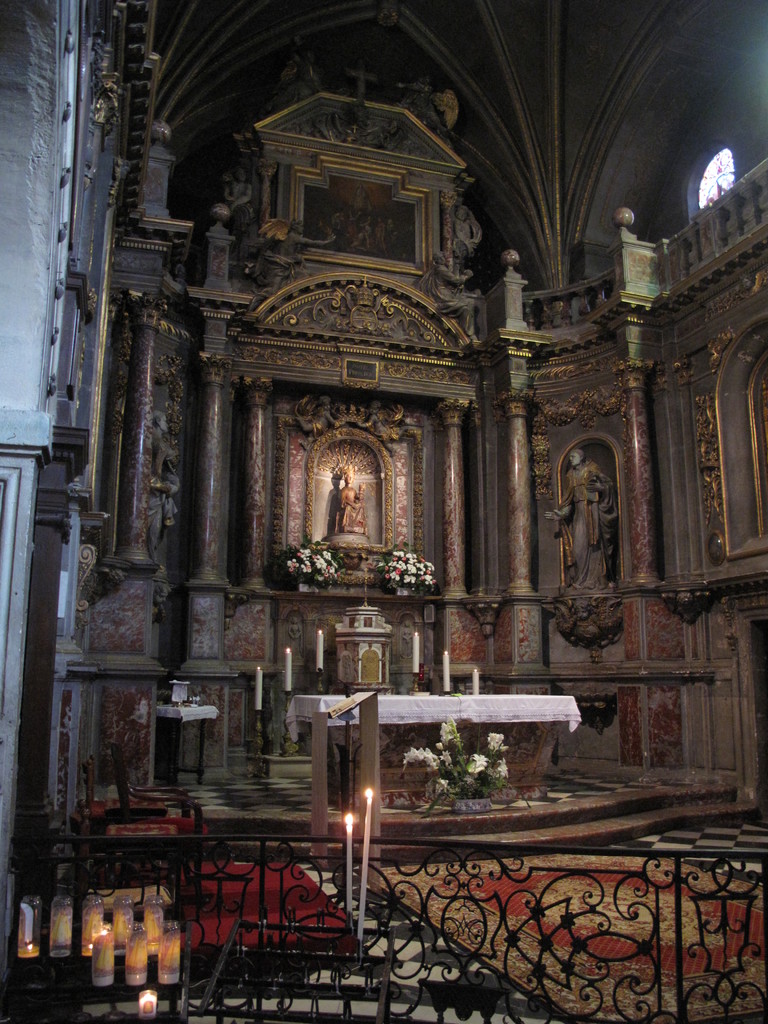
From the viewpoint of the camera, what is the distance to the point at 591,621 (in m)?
13.5

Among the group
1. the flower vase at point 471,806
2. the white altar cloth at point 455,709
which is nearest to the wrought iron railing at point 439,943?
the flower vase at point 471,806

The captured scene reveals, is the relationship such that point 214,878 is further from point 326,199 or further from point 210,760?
point 326,199

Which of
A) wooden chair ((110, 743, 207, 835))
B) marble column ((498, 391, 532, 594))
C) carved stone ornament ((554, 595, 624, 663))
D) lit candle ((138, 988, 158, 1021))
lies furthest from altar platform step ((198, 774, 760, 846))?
lit candle ((138, 988, 158, 1021))

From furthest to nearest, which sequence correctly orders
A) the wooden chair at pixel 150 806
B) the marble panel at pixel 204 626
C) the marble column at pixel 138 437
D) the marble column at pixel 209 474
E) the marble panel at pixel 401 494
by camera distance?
the marble panel at pixel 401 494 < the marble column at pixel 209 474 < the marble panel at pixel 204 626 < the marble column at pixel 138 437 < the wooden chair at pixel 150 806

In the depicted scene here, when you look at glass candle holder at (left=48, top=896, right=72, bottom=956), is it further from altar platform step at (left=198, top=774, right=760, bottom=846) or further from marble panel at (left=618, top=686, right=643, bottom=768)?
marble panel at (left=618, top=686, right=643, bottom=768)

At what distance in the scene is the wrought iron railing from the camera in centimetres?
415

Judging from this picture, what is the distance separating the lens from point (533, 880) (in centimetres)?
744

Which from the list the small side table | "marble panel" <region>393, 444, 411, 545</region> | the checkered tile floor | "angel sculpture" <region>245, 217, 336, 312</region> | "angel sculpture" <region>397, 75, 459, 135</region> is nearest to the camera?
the checkered tile floor

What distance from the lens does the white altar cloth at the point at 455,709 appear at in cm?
936

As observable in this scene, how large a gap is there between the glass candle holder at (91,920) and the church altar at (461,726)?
16.4ft

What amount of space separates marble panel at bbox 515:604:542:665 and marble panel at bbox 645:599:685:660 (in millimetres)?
1974

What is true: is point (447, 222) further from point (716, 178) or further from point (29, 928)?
point (29, 928)

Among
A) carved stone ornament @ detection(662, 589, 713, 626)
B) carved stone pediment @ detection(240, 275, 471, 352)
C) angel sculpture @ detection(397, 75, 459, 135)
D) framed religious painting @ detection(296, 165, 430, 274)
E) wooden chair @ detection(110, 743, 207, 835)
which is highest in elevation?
angel sculpture @ detection(397, 75, 459, 135)

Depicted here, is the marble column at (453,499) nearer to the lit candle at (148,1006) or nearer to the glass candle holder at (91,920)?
the glass candle holder at (91,920)
